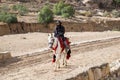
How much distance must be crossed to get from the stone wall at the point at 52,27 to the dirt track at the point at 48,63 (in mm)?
17525

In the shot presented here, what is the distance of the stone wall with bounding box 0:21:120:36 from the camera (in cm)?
3850

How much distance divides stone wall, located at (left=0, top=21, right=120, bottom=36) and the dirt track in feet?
57.5

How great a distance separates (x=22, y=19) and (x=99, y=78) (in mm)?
30608

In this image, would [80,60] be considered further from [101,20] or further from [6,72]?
[101,20]

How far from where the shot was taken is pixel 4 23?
3847 centimetres

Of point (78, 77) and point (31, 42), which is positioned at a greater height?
point (78, 77)

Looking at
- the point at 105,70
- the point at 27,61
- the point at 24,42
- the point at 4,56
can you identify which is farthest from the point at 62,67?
the point at 24,42

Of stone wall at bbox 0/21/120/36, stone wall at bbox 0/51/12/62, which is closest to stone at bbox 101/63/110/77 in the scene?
stone wall at bbox 0/51/12/62

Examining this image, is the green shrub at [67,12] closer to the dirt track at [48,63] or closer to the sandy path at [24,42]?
the sandy path at [24,42]

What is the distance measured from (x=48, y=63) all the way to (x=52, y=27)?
25.7 m

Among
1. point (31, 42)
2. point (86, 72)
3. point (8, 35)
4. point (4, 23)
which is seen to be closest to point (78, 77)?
point (86, 72)

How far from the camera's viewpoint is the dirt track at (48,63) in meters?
13.1

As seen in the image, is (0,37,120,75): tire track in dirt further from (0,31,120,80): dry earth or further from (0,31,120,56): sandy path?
(0,31,120,56): sandy path

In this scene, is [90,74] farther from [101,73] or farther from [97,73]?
[101,73]
